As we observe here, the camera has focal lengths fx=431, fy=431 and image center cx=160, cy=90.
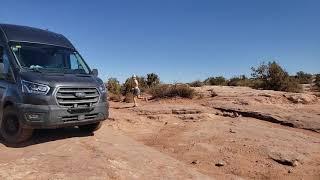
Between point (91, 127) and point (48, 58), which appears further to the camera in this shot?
point (91, 127)

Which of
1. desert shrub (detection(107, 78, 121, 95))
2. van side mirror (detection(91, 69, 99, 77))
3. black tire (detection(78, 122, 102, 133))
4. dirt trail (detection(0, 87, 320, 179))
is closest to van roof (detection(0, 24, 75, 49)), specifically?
van side mirror (detection(91, 69, 99, 77))

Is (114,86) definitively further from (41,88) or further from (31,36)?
(41,88)

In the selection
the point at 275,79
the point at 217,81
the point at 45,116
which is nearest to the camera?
the point at 45,116

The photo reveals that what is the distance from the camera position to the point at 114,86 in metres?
28.4

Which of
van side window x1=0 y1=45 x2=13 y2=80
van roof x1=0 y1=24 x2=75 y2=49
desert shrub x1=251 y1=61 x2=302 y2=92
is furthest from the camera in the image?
desert shrub x1=251 y1=61 x2=302 y2=92

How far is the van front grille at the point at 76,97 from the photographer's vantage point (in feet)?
30.3

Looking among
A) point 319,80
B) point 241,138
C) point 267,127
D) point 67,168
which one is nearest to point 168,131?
point 241,138

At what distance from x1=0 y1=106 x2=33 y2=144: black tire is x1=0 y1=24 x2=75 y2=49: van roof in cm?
179

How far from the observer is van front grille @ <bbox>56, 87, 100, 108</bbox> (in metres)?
9.23

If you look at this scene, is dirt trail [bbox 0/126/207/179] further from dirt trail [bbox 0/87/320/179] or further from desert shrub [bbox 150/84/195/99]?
desert shrub [bbox 150/84/195/99]

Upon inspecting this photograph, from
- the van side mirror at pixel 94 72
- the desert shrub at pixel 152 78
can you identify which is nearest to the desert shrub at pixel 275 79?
the desert shrub at pixel 152 78

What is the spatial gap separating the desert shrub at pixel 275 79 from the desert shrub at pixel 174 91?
28.2ft

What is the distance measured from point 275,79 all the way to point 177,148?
17228 millimetres

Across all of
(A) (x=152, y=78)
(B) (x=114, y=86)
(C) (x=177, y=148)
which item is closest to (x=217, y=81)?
(A) (x=152, y=78)
